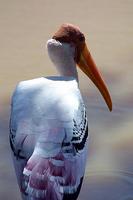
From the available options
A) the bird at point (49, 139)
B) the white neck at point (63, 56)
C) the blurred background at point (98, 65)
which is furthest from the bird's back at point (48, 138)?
the blurred background at point (98, 65)

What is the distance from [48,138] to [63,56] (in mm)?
637

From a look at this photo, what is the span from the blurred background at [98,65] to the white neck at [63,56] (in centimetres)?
60

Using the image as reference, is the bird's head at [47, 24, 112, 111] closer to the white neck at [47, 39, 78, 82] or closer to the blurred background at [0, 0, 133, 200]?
the white neck at [47, 39, 78, 82]

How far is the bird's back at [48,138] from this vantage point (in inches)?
93.6

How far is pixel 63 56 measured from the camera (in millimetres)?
2979

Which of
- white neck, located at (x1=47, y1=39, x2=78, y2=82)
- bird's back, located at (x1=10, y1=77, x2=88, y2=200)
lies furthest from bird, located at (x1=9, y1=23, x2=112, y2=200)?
white neck, located at (x1=47, y1=39, x2=78, y2=82)

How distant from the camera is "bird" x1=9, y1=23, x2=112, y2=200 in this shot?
7.80ft

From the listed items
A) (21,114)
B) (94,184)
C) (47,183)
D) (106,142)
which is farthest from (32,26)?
(47,183)

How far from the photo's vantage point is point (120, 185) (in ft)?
10.5

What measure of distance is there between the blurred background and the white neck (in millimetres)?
604

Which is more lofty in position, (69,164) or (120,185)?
(69,164)

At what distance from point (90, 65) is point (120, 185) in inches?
24.6

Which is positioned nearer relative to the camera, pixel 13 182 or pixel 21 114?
pixel 21 114

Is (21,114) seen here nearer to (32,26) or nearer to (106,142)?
(106,142)
